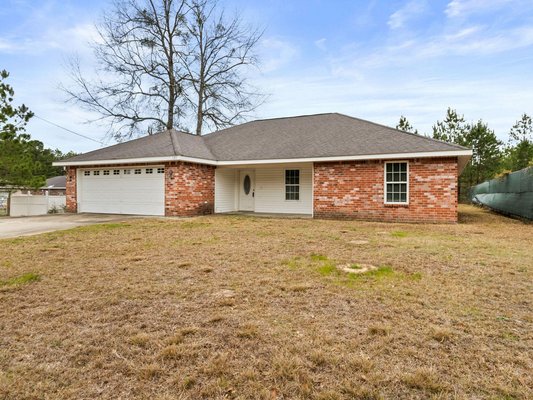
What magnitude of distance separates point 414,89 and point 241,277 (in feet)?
61.1

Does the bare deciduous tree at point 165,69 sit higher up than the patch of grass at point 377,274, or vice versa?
the bare deciduous tree at point 165,69

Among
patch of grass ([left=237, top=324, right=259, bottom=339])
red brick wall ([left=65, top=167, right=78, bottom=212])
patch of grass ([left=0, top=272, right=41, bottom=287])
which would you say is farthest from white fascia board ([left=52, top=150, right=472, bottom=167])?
patch of grass ([left=237, top=324, right=259, bottom=339])

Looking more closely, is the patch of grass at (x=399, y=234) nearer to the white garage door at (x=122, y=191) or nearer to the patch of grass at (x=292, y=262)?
the patch of grass at (x=292, y=262)

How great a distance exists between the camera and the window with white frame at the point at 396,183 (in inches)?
472

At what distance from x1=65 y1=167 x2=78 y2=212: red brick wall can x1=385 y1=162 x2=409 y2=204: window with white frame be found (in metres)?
13.4

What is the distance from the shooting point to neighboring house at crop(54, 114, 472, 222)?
38.4 feet

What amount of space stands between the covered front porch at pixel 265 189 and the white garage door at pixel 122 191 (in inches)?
105

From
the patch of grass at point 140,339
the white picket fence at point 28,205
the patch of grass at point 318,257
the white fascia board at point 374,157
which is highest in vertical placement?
the white fascia board at point 374,157

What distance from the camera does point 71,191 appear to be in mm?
15664

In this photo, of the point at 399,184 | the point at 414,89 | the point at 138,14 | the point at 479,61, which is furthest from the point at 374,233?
the point at 138,14

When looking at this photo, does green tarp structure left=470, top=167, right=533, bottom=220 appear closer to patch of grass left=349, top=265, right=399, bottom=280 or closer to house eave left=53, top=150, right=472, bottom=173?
house eave left=53, top=150, right=472, bottom=173

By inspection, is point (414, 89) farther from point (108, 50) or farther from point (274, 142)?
point (108, 50)

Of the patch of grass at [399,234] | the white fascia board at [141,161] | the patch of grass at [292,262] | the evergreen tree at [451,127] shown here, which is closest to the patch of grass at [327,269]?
the patch of grass at [292,262]

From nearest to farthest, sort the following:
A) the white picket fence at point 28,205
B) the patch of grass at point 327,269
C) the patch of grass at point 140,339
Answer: the patch of grass at point 140,339 → the patch of grass at point 327,269 → the white picket fence at point 28,205
